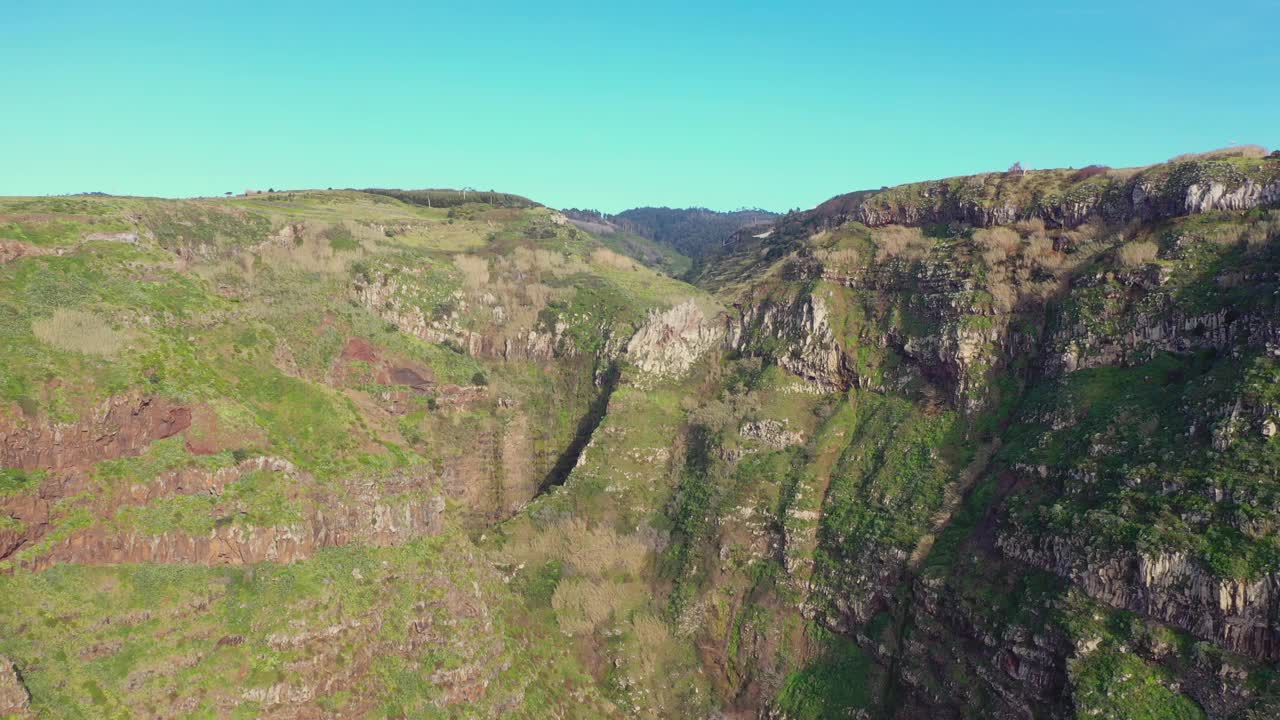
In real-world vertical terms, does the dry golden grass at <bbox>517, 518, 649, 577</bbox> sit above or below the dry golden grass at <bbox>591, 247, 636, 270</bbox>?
below

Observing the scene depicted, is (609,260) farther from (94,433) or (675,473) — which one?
(94,433)

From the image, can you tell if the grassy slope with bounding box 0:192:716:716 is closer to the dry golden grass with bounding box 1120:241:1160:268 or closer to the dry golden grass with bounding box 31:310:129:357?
the dry golden grass with bounding box 31:310:129:357

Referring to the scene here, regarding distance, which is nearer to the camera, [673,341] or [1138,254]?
[1138,254]

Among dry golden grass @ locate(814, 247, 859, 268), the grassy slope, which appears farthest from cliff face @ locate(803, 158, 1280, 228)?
the grassy slope

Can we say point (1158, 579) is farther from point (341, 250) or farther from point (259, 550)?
point (341, 250)

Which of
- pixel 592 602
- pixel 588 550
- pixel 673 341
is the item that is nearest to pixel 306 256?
pixel 673 341

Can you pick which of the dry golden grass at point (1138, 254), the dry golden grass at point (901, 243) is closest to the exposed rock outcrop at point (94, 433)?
the dry golden grass at point (901, 243)

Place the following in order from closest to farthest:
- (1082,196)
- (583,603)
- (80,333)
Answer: (80,333)
(583,603)
(1082,196)
